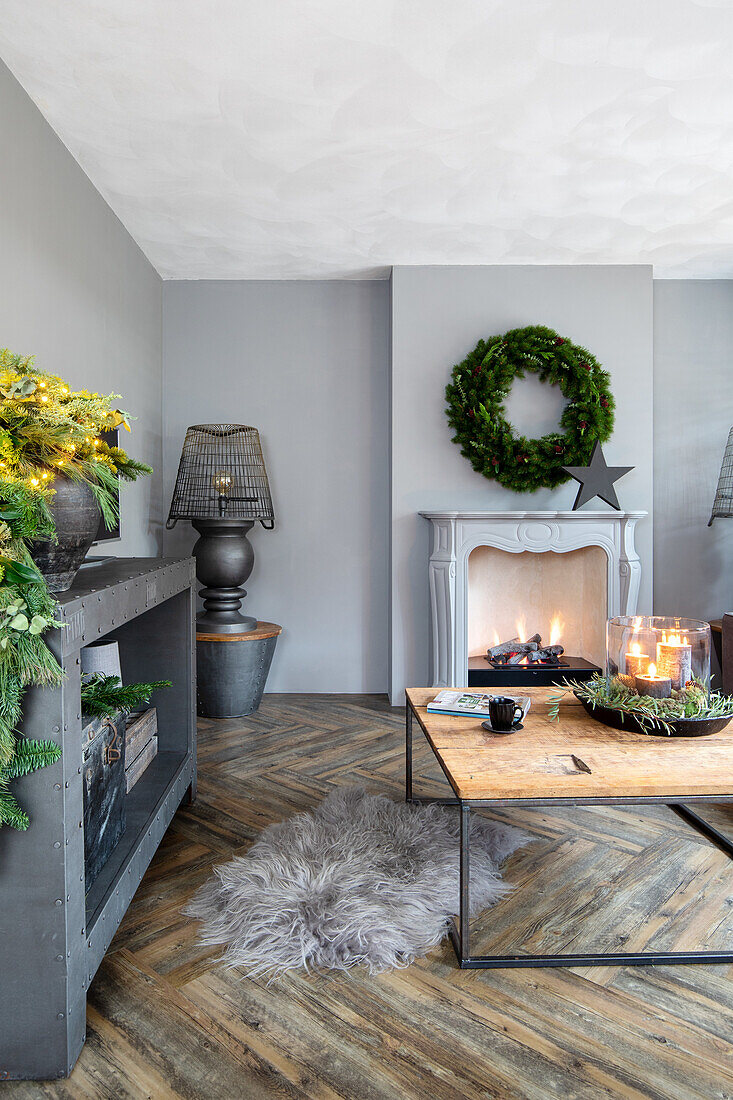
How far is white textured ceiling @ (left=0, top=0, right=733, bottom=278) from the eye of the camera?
6.77 ft

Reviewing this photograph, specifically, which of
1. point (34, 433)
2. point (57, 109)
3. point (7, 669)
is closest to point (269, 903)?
point (7, 669)

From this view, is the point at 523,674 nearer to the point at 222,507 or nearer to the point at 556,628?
the point at 556,628

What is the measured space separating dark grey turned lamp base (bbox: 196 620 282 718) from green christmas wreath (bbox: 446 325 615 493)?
157 centimetres

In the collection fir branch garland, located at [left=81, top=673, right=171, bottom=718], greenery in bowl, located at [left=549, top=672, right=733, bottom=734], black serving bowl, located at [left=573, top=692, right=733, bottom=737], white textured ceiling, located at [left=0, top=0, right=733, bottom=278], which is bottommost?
black serving bowl, located at [left=573, top=692, right=733, bottom=737]

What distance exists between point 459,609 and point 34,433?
2775 millimetres

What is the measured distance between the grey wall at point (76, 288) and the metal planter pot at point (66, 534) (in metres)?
1.12

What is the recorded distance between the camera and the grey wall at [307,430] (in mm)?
4301

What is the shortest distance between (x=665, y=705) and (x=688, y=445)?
2.82 metres

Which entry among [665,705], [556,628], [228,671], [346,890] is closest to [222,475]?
[228,671]

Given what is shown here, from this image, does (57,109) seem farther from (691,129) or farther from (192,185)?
(691,129)

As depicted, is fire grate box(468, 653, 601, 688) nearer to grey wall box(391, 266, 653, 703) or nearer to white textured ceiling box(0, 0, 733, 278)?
grey wall box(391, 266, 653, 703)

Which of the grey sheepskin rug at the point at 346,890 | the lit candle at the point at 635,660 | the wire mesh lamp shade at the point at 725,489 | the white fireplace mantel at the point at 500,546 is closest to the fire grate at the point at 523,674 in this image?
the white fireplace mantel at the point at 500,546

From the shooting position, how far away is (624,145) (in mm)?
2756

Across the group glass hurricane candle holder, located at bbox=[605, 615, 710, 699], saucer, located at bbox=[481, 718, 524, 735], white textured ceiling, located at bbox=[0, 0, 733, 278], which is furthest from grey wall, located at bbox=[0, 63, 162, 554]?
glass hurricane candle holder, located at bbox=[605, 615, 710, 699]
